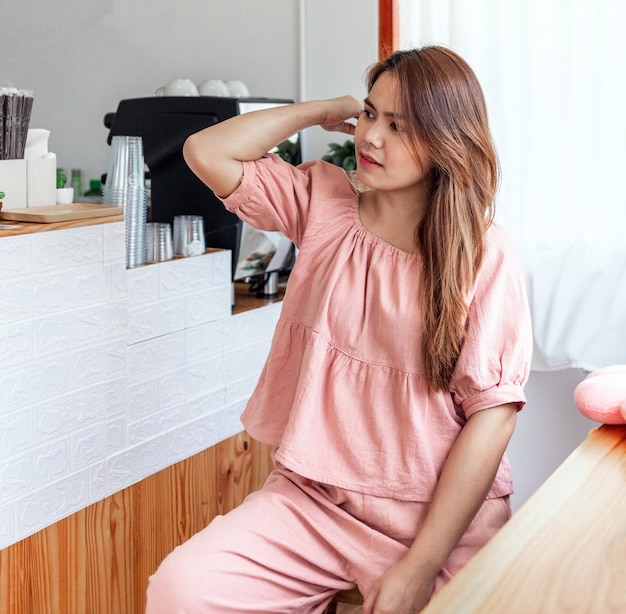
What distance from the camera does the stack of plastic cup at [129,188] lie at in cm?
189

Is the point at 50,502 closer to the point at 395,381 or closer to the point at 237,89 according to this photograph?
the point at 395,381

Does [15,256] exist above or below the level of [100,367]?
above

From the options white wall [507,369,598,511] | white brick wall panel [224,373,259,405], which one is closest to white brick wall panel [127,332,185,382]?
white brick wall panel [224,373,259,405]

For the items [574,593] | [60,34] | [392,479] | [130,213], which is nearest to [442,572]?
[392,479]

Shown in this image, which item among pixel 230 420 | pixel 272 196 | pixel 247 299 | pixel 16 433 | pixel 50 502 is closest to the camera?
pixel 272 196

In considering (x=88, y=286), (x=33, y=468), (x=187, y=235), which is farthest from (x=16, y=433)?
(x=187, y=235)

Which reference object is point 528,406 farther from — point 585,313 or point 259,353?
point 259,353

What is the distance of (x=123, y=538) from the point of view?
1.96 metres

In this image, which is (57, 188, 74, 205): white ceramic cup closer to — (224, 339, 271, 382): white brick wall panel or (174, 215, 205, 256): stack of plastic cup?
(174, 215, 205, 256): stack of plastic cup

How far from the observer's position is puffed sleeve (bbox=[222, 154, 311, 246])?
1.50 meters

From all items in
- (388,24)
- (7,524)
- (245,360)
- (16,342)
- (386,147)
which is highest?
(388,24)

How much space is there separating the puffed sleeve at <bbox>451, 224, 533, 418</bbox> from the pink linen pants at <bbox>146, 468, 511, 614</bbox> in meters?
0.20

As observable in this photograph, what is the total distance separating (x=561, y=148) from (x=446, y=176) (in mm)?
784

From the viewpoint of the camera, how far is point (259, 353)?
7.58ft
